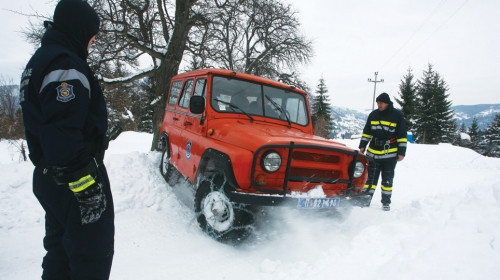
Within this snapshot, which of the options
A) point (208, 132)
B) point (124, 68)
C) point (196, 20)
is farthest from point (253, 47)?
point (208, 132)

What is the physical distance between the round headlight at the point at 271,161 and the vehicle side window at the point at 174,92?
→ 316cm

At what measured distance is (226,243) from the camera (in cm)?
335

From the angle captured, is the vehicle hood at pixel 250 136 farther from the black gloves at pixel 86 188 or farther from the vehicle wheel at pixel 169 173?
the vehicle wheel at pixel 169 173

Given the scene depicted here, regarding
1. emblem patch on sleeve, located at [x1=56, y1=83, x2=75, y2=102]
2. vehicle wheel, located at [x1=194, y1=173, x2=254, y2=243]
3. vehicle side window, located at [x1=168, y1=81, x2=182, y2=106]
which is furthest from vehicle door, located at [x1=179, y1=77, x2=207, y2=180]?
emblem patch on sleeve, located at [x1=56, y1=83, x2=75, y2=102]

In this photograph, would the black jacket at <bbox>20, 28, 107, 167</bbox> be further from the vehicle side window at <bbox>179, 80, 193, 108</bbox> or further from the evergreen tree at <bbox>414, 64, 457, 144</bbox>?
the evergreen tree at <bbox>414, 64, 457, 144</bbox>

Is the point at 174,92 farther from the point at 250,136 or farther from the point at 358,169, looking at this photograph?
the point at 358,169

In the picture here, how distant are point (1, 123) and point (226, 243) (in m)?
29.1

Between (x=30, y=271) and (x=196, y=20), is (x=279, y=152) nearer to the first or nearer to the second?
(x=30, y=271)

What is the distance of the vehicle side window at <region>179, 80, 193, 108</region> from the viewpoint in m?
4.96

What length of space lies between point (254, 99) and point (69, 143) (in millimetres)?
3040

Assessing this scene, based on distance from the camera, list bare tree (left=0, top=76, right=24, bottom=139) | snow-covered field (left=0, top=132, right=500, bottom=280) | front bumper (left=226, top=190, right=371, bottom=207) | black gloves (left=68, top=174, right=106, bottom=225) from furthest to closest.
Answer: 1. bare tree (left=0, top=76, right=24, bottom=139)
2. front bumper (left=226, top=190, right=371, bottom=207)
3. snow-covered field (left=0, top=132, right=500, bottom=280)
4. black gloves (left=68, top=174, right=106, bottom=225)

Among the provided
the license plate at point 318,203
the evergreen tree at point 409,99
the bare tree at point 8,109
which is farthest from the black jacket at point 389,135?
the evergreen tree at point 409,99

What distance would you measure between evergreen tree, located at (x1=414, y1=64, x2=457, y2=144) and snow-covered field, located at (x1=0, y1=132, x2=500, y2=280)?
34.7 meters

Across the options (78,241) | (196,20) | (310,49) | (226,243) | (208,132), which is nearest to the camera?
(78,241)
